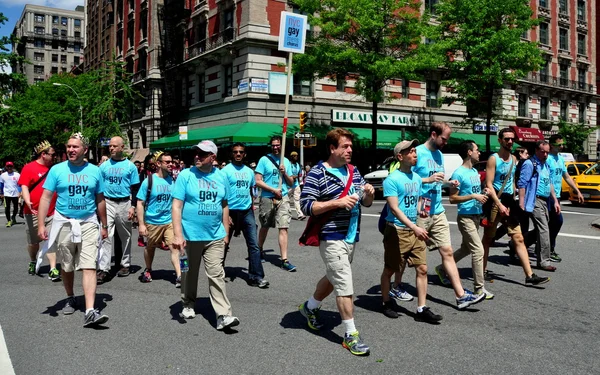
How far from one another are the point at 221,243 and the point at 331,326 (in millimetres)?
1353

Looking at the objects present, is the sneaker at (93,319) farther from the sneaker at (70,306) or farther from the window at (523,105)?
the window at (523,105)

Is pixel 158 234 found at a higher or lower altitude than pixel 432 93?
lower

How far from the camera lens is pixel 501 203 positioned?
21.8 feet

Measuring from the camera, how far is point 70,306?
5469mm

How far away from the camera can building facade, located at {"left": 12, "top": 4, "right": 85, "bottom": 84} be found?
11131cm

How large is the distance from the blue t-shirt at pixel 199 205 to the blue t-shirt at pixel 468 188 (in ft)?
9.60

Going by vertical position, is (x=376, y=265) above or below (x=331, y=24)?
below

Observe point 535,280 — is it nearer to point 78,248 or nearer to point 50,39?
point 78,248

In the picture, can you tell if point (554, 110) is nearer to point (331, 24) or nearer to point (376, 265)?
point (331, 24)

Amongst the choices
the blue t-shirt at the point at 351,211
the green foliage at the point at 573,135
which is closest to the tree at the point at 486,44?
the green foliage at the point at 573,135

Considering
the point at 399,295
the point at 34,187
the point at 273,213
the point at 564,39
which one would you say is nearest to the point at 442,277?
the point at 399,295

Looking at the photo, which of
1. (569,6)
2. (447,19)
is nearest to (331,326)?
(447,19)

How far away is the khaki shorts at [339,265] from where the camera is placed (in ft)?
14.0

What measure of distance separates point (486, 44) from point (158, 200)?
25404 mm
